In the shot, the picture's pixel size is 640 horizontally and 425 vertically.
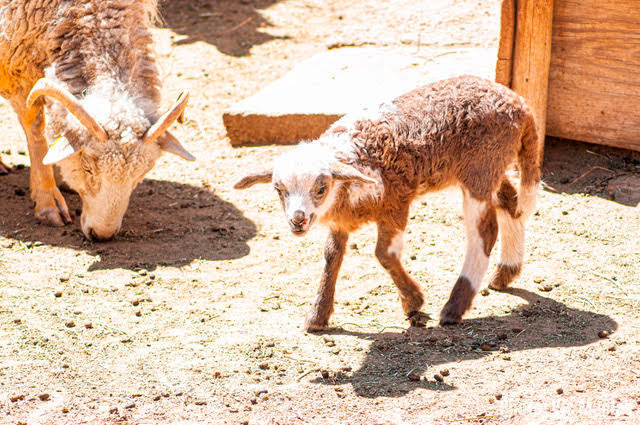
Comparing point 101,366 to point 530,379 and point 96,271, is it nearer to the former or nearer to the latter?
point 96,271

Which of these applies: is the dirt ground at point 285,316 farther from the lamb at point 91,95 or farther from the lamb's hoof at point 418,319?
the lamb at point 91,95

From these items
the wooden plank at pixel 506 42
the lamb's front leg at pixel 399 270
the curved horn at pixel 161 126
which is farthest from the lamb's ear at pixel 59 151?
the wooden plank at pixel 506 42

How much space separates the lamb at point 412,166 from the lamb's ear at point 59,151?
2.03 m

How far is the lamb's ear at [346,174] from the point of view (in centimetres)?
441

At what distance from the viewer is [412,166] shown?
4824 mm

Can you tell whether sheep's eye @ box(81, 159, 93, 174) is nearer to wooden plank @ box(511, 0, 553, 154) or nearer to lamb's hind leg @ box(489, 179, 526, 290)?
lamb's hind leg @ box(489, 179, 526, 290)

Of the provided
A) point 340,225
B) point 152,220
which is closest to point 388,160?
point 340,225

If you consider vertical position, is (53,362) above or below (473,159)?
below

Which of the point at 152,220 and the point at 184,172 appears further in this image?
the point at 184,172

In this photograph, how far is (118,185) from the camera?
6.21 metres

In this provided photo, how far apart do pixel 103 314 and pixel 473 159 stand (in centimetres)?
256

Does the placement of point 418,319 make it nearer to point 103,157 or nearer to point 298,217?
point 298,217

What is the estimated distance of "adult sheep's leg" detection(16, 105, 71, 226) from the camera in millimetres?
6902

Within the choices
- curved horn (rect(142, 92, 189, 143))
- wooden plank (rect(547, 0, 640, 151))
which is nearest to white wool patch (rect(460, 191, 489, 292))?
curved horn (rect(142, 92, 189, 143))
